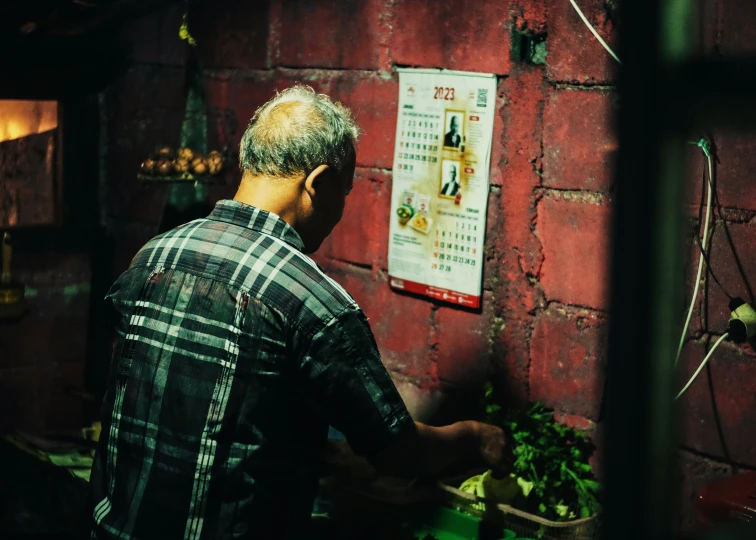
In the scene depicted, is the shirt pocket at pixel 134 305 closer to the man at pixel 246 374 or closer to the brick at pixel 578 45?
the man at pixel 246 374

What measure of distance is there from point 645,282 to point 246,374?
1.08m

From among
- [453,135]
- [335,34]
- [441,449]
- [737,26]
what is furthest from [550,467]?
[335,34]

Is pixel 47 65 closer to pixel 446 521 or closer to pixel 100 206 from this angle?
pixel 100 206

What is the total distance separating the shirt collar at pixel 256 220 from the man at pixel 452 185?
1224mm

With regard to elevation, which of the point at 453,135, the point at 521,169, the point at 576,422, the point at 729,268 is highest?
the point at 453,135

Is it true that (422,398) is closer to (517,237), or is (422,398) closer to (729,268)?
(517,237)

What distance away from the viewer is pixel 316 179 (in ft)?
7.11

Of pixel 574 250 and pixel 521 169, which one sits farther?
pixel 521 169

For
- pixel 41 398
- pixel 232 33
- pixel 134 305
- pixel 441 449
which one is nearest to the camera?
pixel 134 305

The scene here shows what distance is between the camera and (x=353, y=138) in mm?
2252

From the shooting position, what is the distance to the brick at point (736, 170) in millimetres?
2545

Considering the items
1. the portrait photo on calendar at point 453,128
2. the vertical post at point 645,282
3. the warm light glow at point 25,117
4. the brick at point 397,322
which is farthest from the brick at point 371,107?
the vertical post at point 645,282

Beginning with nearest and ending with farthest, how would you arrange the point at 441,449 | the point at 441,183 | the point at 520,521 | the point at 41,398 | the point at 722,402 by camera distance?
the point at 441,449, the point at 722,402, the point at 520,521, the point at 441,183, the point at 41,398

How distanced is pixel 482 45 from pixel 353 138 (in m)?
1.08
